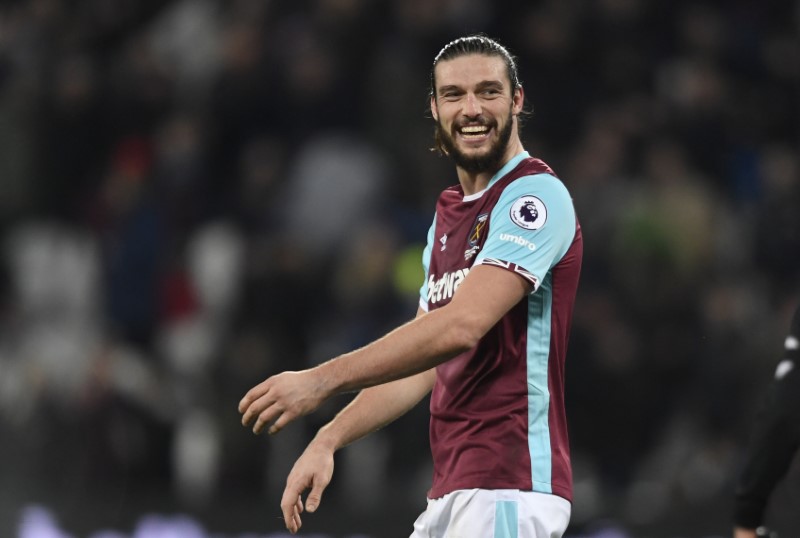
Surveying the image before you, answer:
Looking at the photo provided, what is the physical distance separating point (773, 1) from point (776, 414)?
6.98 metres

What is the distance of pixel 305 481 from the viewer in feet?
12.8

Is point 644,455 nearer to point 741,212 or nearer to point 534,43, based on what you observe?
point 741,212

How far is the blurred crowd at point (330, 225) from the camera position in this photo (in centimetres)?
821

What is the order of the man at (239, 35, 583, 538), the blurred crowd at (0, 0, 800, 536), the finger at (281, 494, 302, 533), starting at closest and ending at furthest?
the man at (239, 35, 583, 538)
the finger at (281, 494, 302, 533)
the blurred crowd at (0, 0, 800, 536)

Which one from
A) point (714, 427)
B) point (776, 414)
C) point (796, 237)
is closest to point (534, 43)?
point (796, 237)

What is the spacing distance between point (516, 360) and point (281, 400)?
29.6 inches

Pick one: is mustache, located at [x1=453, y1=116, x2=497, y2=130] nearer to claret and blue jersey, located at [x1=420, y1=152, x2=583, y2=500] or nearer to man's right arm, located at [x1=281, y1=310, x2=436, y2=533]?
claret and blue jersey, located at [x1=420, y1=152, x2=583, y2=500]

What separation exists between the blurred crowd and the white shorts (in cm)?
376

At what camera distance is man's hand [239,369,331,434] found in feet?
11.1

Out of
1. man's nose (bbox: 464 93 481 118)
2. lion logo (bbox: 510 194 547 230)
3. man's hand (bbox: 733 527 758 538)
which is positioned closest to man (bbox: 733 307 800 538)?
man's hand (bbox: 733 527 758 538)

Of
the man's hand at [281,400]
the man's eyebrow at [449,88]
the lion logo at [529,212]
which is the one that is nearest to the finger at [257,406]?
the man's hand at [281,400]

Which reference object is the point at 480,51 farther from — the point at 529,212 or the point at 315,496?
the point at 315,496

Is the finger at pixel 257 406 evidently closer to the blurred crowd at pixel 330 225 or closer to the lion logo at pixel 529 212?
the lion logo at pixel 529 212

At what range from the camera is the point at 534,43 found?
9570mm
